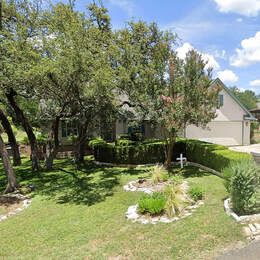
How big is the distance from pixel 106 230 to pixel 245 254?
372cm

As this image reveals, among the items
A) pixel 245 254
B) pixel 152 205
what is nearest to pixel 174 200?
pixel 152 205

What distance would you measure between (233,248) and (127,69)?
1019 cm

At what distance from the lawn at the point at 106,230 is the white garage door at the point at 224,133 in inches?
533

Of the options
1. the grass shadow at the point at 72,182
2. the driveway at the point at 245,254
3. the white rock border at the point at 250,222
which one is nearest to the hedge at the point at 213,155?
the white rock border at the point at 250,222

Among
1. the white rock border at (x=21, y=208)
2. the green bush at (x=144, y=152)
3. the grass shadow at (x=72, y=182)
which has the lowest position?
the white rock border at (x=21, y=208)

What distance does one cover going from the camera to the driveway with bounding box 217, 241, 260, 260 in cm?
548

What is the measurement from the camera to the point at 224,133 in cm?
2566

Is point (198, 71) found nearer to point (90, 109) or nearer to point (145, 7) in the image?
point (145, 7)

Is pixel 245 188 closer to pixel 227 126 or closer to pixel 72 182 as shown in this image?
pixel 72 182

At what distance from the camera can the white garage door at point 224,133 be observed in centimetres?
2533

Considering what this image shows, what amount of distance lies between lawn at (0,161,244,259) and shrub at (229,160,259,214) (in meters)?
0.53

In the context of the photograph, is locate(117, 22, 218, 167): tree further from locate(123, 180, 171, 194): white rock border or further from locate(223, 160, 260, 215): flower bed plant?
locate(223, 160, 260, 215): flower bed plant

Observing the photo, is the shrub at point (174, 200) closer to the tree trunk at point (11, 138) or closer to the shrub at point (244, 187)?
the shrub at point (244, 187)

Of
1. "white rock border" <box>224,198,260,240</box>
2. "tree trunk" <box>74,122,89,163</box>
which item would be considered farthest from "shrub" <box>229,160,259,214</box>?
"tree trunk" <box>74,122,89,163</box>
